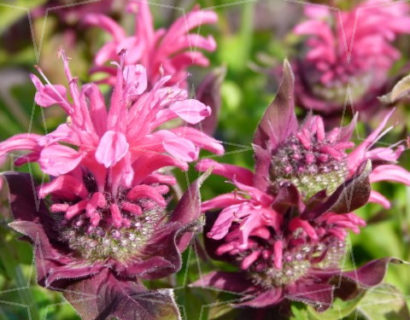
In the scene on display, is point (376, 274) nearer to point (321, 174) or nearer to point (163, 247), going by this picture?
point (321, 174)

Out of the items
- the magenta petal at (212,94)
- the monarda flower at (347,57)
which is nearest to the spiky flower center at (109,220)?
the magenta petal at (212,94)

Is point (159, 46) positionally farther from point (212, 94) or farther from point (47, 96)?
point (47, 96)

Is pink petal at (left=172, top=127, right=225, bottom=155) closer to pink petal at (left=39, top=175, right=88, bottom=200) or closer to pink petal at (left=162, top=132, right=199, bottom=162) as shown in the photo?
pink petal at (left=162, top=132, right=199, bottom=162)

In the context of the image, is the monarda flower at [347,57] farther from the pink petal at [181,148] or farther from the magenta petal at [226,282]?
the pink petal at [181,148]

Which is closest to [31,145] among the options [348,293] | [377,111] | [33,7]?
[348,293]

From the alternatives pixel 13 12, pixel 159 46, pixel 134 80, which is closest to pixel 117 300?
pixel 134 80

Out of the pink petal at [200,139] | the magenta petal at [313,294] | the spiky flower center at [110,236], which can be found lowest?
the magenta petal at [313,294]
